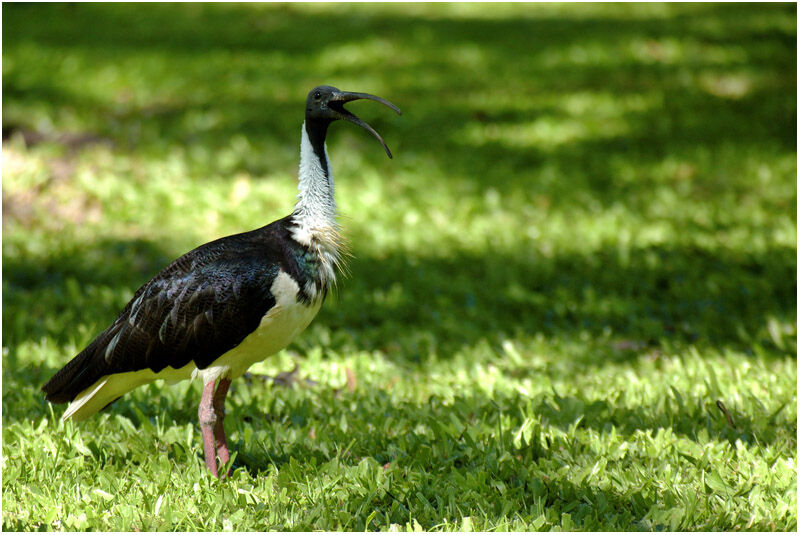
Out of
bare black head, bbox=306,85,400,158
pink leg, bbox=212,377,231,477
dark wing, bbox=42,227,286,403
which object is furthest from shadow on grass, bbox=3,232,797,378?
bare black head, bbox=306,85,400,158

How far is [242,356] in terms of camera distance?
175 inches

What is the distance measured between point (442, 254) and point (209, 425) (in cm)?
405

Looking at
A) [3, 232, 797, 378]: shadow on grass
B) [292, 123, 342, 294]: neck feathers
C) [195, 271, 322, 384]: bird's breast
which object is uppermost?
[292, 123, 342, 294]: neck feathers

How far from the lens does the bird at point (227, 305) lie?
14.0 feet

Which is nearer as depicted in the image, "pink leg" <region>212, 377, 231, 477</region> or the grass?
the grass

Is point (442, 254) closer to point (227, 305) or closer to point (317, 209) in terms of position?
point (317, 209)

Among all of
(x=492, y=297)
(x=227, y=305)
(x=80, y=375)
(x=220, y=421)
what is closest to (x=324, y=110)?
(x=227, y=305)

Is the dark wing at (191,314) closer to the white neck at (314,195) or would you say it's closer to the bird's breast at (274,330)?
the bird's breast at (274,330)

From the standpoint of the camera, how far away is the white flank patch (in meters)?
4.26

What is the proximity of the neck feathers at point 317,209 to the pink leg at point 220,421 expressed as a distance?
74cm

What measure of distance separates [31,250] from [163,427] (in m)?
3.66

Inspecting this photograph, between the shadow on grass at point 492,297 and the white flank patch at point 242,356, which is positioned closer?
the white flank patch at point 242,356

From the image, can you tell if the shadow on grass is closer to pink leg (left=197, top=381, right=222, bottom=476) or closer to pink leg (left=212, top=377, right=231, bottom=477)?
pink leg (left=212, top=377, right=231, bottom=477)

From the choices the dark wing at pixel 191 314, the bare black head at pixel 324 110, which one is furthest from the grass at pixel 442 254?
the bare black head at pixel 324 110
